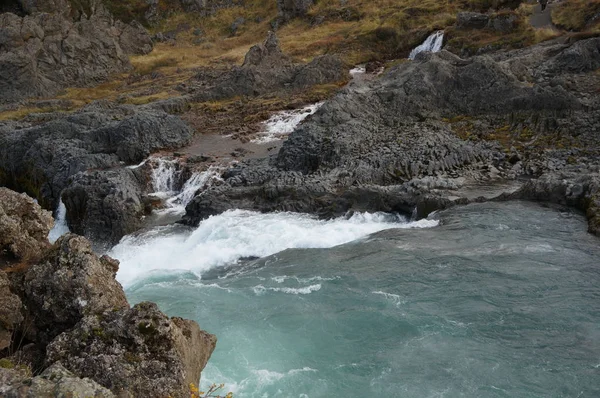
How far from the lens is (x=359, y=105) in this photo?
35.3 m

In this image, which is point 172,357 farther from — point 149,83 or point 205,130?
point 149,83

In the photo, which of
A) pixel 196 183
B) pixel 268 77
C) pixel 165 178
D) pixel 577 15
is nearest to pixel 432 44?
pixel 577 15

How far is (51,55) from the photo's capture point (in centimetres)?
6475

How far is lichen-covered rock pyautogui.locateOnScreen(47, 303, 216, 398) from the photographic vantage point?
27.4 feet

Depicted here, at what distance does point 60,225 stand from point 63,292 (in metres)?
22.9

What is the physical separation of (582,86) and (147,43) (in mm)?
66854

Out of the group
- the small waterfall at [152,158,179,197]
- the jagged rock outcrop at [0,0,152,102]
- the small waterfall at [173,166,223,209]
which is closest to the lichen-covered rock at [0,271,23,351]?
the small waterfall at [173,166,223,209]

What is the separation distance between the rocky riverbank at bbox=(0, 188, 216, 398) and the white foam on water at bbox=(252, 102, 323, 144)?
3060 centimetres

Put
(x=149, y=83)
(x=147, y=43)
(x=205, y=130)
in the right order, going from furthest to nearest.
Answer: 1. (x=147, y=43)
2. (x=149, y=83)
3. (x=205, y=130)

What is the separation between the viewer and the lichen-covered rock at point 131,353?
8352 mm

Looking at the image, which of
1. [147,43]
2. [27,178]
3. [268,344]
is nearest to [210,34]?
[147,43]

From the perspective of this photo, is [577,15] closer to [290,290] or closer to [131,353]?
[290,290]

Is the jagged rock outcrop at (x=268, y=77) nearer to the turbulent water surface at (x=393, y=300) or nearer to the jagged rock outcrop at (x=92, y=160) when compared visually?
the jagged rock outcrop at (x=92, y=160)

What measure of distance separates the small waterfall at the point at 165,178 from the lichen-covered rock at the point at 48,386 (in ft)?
89.4
